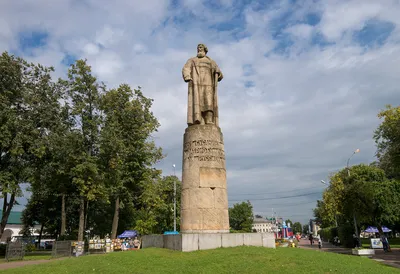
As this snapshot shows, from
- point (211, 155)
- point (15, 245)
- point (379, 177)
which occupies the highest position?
point (379, 177)

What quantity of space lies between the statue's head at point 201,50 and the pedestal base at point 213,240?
739cm

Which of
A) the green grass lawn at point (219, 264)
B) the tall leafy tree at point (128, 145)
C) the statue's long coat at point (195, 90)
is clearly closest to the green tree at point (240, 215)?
the tall leafy tree at point (128, 145)

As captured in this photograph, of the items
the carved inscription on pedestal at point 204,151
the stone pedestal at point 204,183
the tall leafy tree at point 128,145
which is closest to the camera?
Result: the stone pedestal at point 204,183

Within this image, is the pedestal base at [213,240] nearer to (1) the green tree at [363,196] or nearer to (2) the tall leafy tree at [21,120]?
(2) the tall leafy tree at [21,120]

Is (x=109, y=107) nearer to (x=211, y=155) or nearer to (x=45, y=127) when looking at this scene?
(x=45, y=127)

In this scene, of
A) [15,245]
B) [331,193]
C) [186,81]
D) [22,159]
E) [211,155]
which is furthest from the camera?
[331,193]

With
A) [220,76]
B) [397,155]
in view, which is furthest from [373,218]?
[220,76]

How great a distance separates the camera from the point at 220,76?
14.2 metres

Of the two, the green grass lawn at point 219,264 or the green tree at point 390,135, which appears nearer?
the green grass lawn at point 219,264

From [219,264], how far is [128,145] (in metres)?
22.2

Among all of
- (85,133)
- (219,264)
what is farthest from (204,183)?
(85,133)

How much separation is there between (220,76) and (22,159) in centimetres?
1816

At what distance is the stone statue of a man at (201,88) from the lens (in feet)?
43.9

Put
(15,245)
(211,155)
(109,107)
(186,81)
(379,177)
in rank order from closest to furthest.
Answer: (211,155)
(186,81)
(15,245)
(109,107)
(379,177)
